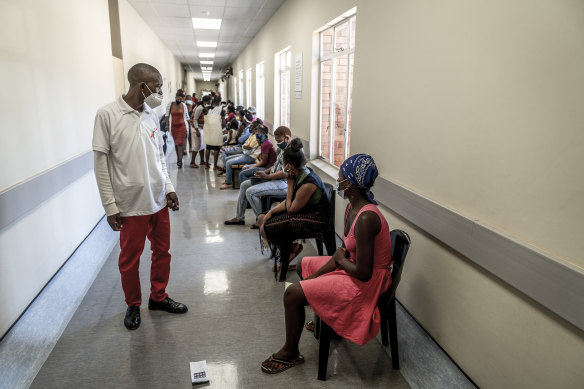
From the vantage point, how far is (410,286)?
2705mm

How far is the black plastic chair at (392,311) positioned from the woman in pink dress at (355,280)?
54 millimetres

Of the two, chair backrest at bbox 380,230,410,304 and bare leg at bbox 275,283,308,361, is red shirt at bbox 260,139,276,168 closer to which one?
chair backrest at bbox 380,230,410,304

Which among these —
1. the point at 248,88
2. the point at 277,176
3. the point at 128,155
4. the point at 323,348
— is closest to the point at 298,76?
the point at 277,176

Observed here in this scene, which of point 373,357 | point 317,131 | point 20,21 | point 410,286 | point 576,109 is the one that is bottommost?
→ point 373,357

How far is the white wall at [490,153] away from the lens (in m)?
1.47

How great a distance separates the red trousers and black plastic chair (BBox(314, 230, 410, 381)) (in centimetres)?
124

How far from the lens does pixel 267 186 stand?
167 inches

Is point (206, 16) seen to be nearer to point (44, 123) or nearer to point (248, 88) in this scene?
point (44, 123)

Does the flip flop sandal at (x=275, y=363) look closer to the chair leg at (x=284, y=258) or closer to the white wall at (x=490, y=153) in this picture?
the white wall at (x=490, y=153)

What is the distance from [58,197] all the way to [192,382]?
224cm

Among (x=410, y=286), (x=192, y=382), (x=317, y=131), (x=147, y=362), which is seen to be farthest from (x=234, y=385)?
(x=317, y=131)

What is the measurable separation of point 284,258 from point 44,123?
225 centimetres

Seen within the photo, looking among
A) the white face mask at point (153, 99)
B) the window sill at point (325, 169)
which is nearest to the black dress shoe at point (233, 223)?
the window sill at point (325, 169)

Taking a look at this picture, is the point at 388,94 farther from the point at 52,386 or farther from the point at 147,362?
the point at 52,386
